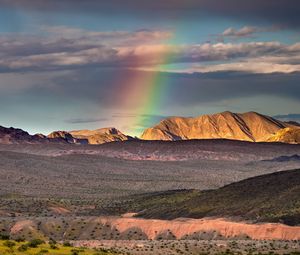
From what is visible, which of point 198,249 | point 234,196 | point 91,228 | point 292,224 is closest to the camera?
point 198,249

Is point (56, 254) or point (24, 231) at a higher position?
point (56, 254)

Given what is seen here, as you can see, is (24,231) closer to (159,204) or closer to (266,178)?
(159,204)

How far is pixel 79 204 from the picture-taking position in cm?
16888

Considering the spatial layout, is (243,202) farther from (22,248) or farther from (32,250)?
(22,248)

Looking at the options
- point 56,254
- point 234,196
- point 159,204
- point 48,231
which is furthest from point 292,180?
point 56,254

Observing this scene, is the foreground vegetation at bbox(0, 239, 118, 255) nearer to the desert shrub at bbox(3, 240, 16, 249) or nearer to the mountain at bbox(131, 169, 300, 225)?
the desert shrub at bbox(3, 240, 16, 249)

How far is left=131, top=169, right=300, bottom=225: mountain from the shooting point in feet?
386

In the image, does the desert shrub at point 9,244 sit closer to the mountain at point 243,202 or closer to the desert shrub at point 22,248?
the desert shrub at point 22,248

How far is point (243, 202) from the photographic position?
134375mm

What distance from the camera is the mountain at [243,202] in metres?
118

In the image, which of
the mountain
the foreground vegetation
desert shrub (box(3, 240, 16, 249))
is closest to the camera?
the foreground vegetation

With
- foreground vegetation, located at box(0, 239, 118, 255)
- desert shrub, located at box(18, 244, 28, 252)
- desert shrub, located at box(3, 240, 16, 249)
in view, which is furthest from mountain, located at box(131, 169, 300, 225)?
desert shrub, located at box(18, 244, 28, 252)

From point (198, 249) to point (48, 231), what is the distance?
35.3 m

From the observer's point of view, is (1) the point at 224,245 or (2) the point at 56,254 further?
(1) the point at 224,245
